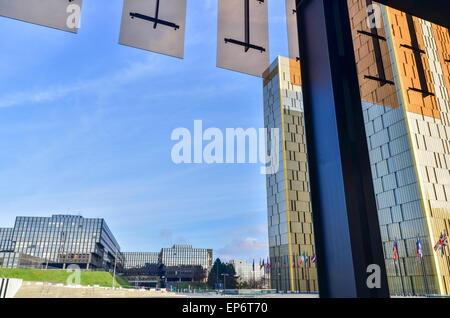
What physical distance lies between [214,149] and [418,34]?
2.55m

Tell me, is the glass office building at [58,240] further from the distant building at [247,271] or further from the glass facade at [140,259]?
the distant building at [247,271]

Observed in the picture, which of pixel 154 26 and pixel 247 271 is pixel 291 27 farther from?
pixel 247 271

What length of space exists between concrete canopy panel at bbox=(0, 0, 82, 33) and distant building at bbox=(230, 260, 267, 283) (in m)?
23.4

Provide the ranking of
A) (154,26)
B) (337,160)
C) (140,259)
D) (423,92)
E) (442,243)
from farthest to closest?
(140,259)
(442,243)
(423,92)
(154,26)
(337,160)

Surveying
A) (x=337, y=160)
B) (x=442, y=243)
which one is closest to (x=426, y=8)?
(x=337, y=160)

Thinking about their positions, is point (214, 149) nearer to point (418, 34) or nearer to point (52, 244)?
point (418, 34)

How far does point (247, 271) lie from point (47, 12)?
27158 millimetres

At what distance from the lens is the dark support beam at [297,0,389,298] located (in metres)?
1.20

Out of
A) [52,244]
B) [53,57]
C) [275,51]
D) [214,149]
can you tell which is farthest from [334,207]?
[52,244]

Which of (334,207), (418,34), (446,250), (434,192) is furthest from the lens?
(434,192)

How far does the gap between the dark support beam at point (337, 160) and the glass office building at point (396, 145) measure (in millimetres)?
242

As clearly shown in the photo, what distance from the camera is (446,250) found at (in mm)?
16625

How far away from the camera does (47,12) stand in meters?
1.68

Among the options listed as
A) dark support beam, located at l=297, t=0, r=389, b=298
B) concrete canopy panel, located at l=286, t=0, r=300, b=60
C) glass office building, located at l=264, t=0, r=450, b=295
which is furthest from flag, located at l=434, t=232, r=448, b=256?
dark support beam, located at l=297, t=0, r=389, b=298
